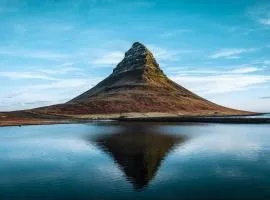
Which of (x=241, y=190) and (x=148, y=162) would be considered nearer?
(x=241, y=190)

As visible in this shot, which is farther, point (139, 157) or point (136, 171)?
point (139, 157)

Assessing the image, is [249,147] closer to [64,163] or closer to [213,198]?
[64,163]

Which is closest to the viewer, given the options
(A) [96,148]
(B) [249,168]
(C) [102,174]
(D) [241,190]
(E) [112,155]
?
(D) [241,190]

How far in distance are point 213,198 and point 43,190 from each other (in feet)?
48.2

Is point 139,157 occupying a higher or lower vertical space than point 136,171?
higher

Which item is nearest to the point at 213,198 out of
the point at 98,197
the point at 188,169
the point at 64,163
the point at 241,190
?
the point at 241,190

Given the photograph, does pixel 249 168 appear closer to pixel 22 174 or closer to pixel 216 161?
pixel 216 161

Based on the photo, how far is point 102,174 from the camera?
4081cm

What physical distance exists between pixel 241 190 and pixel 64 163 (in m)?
24.1

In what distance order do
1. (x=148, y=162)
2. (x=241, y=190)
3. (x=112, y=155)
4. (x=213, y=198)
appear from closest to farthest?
(x=213, y=198) → (x=241, y=190) → (x=148, y=162) → (x=112, y=155)

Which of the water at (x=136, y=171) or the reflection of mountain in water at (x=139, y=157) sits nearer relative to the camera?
the water at (x=136, y=171)

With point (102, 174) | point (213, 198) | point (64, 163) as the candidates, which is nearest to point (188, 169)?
point (102, 174)

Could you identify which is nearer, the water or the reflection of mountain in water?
the water

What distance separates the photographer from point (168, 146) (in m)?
65.4
